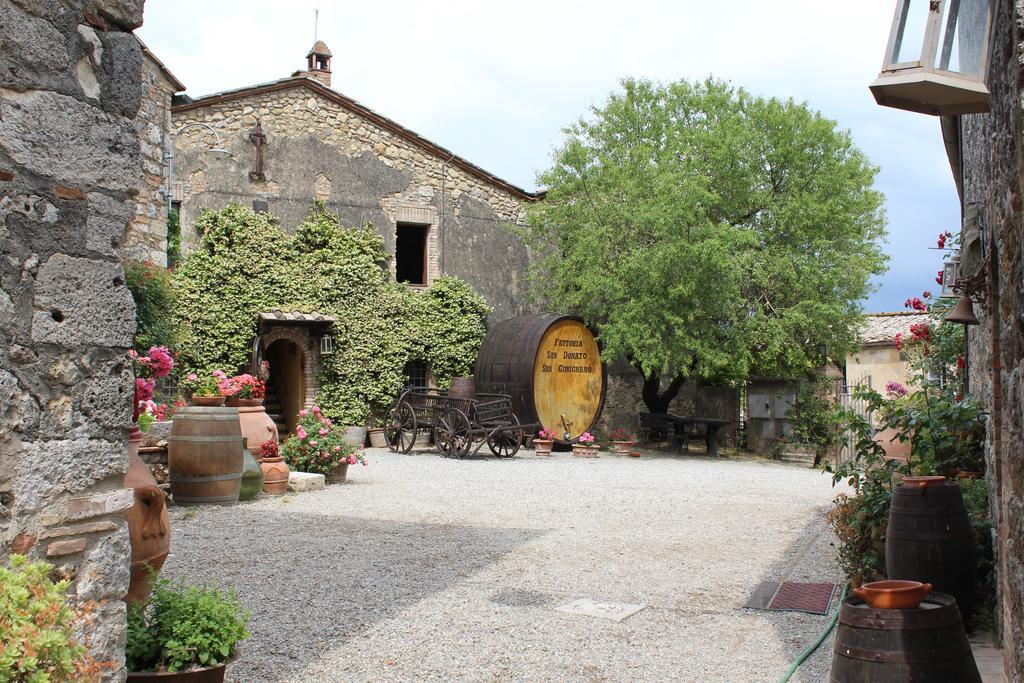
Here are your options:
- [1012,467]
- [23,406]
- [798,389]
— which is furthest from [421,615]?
[798,389]

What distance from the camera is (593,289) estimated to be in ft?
46.9

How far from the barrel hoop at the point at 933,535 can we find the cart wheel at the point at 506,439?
28.7 feet

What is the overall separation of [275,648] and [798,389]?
1361 cm

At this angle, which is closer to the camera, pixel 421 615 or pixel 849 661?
pixel 849 661

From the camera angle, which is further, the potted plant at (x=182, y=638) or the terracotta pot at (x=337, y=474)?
the terracotta pot at (x=337, y=474)

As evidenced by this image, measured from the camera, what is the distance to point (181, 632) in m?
3.09

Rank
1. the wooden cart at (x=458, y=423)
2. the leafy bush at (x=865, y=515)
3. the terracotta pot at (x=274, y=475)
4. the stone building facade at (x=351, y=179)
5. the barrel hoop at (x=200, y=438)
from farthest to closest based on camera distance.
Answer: the stone building facade at (x=351, y=179), the wooden cart at (x=458, y=423), the terracotta pot at (x=274, y=475), the barrel hoop at (x=200, y=438), the leafy bush at (x=865, y=515)

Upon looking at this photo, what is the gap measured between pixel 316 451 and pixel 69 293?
674 cm

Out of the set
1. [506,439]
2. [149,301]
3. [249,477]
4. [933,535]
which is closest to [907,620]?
[933,535]

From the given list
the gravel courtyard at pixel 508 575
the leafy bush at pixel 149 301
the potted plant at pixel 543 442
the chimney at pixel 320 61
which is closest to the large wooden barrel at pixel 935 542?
the gravel courtyard at pixel 508 575

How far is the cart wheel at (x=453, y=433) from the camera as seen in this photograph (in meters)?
12.3

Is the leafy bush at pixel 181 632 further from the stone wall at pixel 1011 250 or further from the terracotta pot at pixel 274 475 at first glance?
the terracotta pot at pixel 274 475

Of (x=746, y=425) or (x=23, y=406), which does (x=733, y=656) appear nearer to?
(x=23, y=406)

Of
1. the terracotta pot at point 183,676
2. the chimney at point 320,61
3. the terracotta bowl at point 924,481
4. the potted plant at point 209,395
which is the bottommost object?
the terracotta pot at point 183,676
